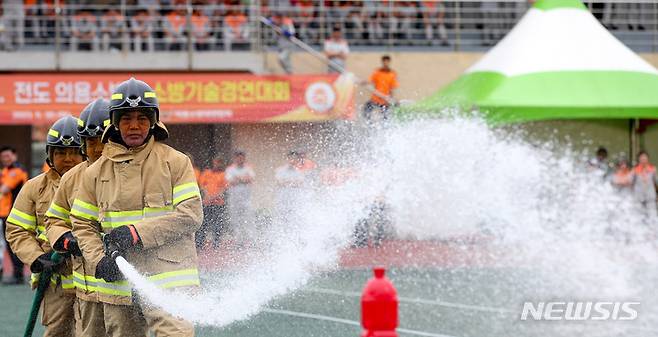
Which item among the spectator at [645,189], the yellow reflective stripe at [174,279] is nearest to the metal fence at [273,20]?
the spectator at [645,189]

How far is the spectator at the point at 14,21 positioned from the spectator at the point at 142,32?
76.7 inches

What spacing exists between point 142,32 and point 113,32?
546 mm

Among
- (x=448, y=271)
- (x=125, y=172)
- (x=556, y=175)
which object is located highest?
(x=125, y=172)

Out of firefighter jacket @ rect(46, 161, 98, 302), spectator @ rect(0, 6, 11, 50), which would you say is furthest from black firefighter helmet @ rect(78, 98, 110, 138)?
spectator @ rect(0, 6, 11, 50)

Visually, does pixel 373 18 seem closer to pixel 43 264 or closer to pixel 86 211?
pixel 43 264

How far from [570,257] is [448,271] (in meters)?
3.92

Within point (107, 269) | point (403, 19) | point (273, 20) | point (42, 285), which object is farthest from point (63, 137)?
point (403, 19)

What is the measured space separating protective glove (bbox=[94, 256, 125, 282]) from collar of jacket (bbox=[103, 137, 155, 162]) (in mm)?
537

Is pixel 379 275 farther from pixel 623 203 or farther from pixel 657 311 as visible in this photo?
pixel 623 203

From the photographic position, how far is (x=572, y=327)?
8.89 meters

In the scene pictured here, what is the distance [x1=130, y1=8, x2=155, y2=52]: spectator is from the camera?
21.3m

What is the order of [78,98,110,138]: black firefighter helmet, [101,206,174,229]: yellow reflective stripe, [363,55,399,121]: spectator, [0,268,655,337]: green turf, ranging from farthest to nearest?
1. [363,55,399,121]: spectator
2. [0,268,655,337]: green turf
3. [78,98,110,138]: black firefighter helmet
4. [101,206,174,229]: yellow reflective stripe

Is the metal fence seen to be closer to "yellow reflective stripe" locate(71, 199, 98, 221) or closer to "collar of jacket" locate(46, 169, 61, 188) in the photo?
"collar of jacket" locate(46, 169, 61, 188)

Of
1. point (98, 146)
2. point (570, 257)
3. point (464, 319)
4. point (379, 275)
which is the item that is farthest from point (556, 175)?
point (379, 275)
